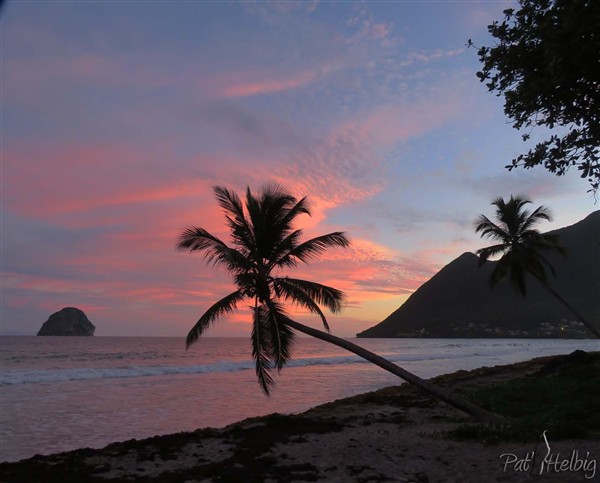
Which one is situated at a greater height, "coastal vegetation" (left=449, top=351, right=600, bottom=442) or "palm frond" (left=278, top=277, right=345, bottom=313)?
"palm frond" (left=278, top=277, right=345, bottom=313)

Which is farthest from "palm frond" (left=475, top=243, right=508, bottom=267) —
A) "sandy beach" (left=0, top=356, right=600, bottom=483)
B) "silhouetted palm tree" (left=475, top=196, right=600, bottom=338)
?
"sandy beach" (left=0, top=356, right=600, bottom=483)

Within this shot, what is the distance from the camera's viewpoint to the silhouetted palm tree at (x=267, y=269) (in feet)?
46.4

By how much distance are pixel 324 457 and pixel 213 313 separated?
5.52 m

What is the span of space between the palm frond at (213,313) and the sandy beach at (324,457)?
2876 millimetres

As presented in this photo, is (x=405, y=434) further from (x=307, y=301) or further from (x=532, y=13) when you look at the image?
(x=532, y=13)

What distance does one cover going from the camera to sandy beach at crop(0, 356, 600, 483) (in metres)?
8.49

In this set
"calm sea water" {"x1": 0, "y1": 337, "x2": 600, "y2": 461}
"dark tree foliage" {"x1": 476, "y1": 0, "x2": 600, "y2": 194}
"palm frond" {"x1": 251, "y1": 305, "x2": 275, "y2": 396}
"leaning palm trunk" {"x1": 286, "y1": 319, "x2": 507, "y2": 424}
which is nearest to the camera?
"dark tree foliage" {"x1": 476, "y1": 0, "x2": 600, "y2": 194}
